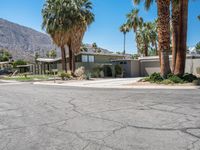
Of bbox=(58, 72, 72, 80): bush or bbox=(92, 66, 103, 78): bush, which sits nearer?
bbox=(58, 72, 72, 80): bush

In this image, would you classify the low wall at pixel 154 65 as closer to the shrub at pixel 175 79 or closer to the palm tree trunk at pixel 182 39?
the palm tree trunk at pixel 182 39

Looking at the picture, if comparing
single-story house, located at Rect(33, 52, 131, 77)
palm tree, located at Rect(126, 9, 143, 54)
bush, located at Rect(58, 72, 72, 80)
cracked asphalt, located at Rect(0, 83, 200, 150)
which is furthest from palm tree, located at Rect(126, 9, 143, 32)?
cracked asphalt, located at Rect(0, 83, 200, 150)

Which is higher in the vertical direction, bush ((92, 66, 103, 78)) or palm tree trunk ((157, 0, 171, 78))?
palm tree trunk ((157, 0, 171, 78))

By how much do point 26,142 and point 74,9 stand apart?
1326 inches

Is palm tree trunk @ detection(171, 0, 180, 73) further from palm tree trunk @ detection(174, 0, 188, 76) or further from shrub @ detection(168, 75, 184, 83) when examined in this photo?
shrub @ detection(168, 75, 184, 83)

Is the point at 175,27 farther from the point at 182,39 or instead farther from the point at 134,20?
the point at 134,20

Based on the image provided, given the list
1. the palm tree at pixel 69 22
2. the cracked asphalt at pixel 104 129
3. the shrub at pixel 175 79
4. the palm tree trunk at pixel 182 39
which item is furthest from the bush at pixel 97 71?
the cracked asphalt at pixel 104 129

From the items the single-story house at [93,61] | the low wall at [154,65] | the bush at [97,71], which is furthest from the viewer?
the single-story house at [93,61]

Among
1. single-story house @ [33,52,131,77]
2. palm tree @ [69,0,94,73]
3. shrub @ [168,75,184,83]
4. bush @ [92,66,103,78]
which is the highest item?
palm tree @ [69,0,94,73]

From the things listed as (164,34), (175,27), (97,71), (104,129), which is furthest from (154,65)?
(104,129)

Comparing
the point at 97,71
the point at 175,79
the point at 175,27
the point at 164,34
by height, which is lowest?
the point at 175,79

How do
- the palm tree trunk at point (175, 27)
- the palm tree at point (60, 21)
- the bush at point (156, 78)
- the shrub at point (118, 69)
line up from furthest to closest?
the shrub at point (118, 69)
the palm tree at point (60, 21)
the palm tree trunk at point (175, 27)
the bush at point (156, 78)

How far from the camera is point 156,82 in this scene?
21.8 metres

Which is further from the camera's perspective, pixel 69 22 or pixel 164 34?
pixel 69 22
